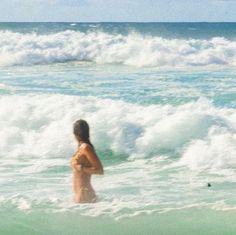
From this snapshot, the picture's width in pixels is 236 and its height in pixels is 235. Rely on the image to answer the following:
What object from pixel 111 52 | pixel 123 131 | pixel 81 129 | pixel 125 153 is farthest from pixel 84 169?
pixel 111 52

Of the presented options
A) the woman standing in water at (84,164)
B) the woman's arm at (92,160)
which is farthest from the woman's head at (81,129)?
the woman's arm at (92,160)

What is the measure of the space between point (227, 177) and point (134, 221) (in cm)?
280

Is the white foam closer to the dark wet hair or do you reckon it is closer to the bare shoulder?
the bare shoulder

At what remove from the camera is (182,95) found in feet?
57.8

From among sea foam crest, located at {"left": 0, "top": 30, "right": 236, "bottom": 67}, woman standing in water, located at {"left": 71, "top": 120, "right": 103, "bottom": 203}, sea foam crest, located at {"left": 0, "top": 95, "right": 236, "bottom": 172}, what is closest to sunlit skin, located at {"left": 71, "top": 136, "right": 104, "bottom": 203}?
woman standing in water, located at {"left": 71, "top": 120, "right": 103, "bottom": 203}

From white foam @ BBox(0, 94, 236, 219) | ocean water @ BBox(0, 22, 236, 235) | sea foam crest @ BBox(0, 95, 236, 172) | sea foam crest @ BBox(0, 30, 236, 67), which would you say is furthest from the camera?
sea foam crest @ BBox(0, 30, 236, 67)

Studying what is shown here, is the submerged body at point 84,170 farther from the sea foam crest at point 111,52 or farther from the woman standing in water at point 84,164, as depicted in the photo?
the sea foam crest at point 111,52

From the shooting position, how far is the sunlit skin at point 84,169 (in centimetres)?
730

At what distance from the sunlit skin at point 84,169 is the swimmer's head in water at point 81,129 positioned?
0.05 meters

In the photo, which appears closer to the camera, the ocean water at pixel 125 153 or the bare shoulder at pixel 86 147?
the bare shoulder at pixel 86 147

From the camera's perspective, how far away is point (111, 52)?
35406 mm

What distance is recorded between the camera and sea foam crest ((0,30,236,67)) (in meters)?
31.7

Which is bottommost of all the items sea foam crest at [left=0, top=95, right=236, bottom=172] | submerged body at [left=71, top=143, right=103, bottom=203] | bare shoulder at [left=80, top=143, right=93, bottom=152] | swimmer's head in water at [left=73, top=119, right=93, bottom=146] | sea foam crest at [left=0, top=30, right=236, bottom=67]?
submerged body at [left=71, top=143, right=103, bottom=203]

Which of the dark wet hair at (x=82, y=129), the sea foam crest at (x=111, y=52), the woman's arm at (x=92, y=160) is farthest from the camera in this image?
the sea foam crest at (x=111, y=52)
